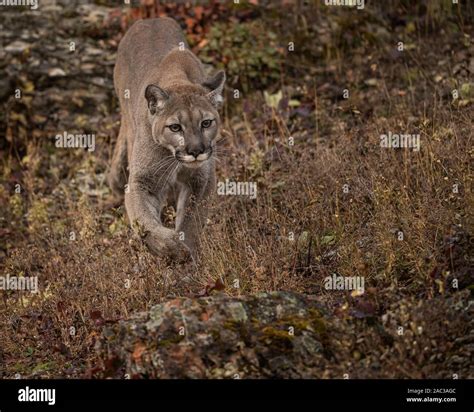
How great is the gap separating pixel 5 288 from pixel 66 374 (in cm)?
205

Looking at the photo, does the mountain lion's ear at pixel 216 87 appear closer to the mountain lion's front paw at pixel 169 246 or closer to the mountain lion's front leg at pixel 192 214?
the mountain lion's front leg at pixel 192 214

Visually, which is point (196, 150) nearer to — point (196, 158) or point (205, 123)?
point (196, 158)

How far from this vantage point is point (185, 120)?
7504 mm

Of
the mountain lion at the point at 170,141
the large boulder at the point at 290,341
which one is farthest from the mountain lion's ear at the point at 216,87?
the large boulder at the point at 290,341

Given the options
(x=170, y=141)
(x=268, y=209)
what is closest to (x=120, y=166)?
(x=170, y=141)

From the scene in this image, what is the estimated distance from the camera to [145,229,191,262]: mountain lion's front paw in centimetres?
724

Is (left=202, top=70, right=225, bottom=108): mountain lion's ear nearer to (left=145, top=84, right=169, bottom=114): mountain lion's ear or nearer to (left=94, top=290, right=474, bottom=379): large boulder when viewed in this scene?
(left=145, top=84, right=169, bottom=114): mountain lion's ear

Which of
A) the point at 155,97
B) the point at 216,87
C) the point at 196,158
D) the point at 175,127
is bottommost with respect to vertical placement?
the point at 196,158

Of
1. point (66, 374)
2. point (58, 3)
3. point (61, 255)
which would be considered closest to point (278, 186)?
point (61, 255)

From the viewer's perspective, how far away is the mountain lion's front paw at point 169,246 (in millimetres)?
7239

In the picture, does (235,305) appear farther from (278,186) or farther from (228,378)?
(278,186)

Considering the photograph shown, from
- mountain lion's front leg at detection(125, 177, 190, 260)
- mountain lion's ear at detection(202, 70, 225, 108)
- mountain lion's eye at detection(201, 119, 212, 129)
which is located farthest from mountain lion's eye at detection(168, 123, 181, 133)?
mountain lion's front leg at detection(125, 177, 190, 260)

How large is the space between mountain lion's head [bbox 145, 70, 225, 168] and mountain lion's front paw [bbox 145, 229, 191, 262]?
2.06 feet

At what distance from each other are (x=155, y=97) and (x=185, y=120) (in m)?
0.43
